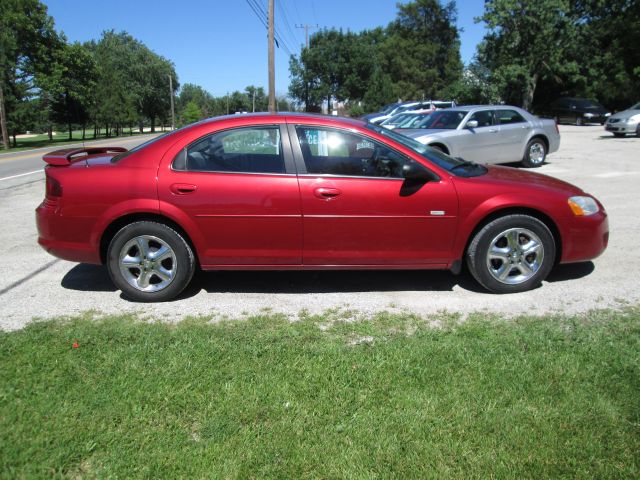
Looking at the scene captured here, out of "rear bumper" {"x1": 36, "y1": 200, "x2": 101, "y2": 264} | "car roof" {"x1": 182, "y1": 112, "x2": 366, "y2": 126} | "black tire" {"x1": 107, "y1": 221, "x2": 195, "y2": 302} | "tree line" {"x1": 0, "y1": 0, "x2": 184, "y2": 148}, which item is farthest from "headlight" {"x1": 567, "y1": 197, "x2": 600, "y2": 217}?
"tree line" {"x1": 0, "y1": 0, "x2": 184, "y2": 148}

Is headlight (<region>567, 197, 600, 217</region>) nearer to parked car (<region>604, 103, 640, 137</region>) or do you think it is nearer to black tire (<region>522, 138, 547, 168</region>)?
black tire (<region>522, 138, 547, 168</region>)

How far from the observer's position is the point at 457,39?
234 feet

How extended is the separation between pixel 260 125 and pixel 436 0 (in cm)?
7349

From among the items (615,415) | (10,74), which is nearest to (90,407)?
(615,415)

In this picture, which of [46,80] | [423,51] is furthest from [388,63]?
[46,80]

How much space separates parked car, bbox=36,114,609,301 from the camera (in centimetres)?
439

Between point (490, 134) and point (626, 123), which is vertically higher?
point (626, 123)

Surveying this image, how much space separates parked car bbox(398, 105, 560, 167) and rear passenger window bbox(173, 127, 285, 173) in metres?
7.78

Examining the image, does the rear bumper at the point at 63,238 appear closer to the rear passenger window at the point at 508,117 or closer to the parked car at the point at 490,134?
the parked car at the point at 490,134

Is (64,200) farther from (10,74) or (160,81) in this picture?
(160,81)

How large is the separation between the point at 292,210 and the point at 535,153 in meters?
10.5

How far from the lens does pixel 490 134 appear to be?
12.3 meters

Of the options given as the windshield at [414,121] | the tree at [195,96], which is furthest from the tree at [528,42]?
the tree at [195,96]

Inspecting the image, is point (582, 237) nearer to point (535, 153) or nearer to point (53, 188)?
point (53, 188)
